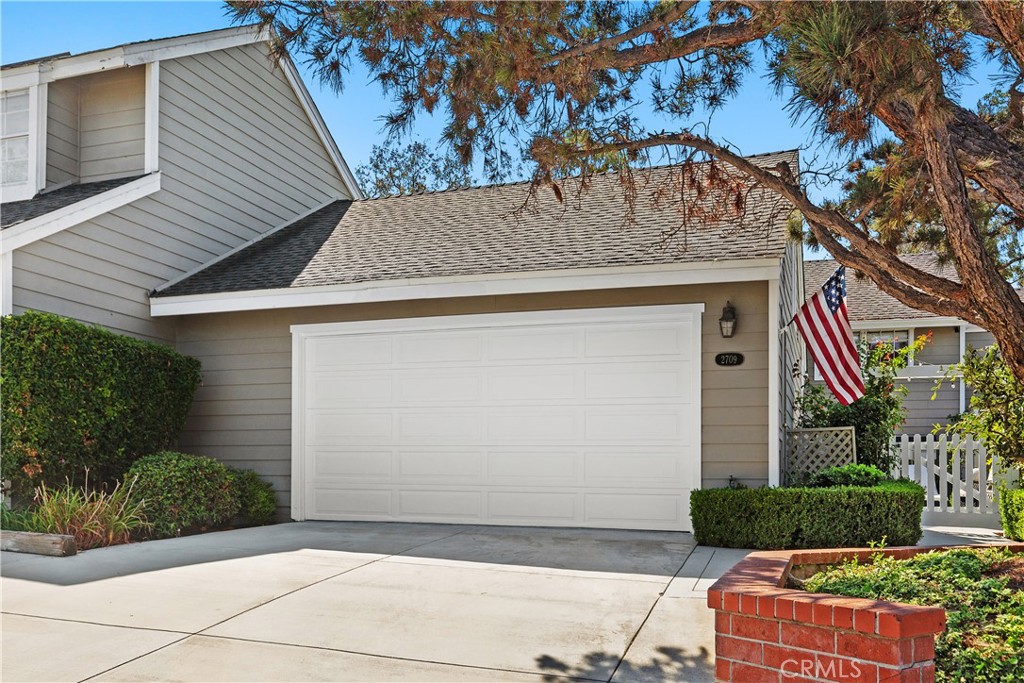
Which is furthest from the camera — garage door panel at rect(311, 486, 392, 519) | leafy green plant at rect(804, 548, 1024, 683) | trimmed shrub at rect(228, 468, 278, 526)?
garage door panel at rect(311, 486, 392, 519)

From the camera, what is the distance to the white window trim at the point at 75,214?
313 inches

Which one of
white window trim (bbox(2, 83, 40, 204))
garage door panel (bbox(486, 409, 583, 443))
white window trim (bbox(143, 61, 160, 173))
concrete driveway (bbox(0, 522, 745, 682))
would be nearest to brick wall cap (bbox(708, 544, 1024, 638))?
concrete driveway (bbox(0, 522, 745, 682))

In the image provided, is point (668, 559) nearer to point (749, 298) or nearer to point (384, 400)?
point (749, 298)

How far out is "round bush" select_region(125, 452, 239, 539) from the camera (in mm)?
7730

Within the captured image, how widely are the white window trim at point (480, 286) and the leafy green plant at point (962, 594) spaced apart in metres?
3.62

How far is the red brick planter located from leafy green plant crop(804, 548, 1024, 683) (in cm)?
34

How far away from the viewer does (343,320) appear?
30.8ft

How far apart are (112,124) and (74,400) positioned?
4.13 metres

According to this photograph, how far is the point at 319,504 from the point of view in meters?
9.44

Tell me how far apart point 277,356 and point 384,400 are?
1.44 m

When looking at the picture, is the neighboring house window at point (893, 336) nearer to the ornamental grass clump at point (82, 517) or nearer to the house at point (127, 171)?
the house at point (127, 171)

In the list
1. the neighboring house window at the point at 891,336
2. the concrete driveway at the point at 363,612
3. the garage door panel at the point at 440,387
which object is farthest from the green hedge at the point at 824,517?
the neighboring house window at the point at 891,336

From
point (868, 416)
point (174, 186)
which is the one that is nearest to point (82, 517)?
point (174, 186)

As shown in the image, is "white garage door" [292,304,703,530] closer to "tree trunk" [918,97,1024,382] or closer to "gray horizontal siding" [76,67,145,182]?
"gray horizontal siding" [76,67,145,182]
